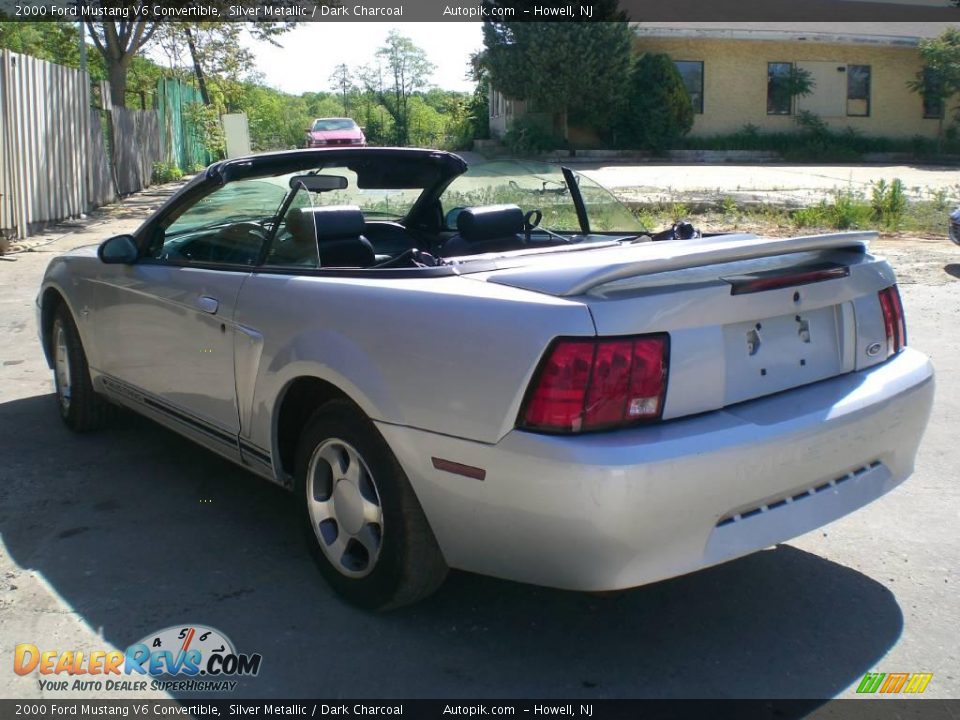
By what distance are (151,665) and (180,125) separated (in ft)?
89.1

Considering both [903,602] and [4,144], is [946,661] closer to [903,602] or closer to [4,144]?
[903,602]

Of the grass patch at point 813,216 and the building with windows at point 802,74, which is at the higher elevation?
the building with windows at point 802,74

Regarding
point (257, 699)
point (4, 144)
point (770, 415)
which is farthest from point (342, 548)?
point (4, 144)

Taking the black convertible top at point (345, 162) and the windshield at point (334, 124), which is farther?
the windshield at point (334, 124)

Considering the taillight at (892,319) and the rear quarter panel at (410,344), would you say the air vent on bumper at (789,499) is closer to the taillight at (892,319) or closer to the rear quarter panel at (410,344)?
the taillight at (892,319)

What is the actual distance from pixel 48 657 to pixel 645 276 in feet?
7.31

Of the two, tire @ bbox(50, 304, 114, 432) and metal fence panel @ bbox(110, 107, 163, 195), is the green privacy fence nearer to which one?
metal fence panel @ bbox(110, 107, 163, 195)

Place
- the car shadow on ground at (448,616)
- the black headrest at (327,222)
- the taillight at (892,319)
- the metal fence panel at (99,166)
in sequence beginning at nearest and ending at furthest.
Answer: the car shadow on ground at (448,616)
the taillight at (892,319)
the black headrest at (327,222)
the metal fence panel at (99,166)

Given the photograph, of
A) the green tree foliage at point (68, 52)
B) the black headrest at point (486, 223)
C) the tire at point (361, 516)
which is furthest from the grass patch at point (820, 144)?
the tire at point (361, 516)

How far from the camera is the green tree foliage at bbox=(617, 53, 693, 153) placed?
30953 millimetres

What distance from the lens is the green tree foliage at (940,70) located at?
31.5 meters

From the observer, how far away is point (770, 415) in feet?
9.99

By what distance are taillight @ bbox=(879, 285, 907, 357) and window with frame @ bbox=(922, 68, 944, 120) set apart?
3275 centimetres

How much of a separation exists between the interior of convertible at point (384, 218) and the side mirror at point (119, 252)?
110 millimetres
